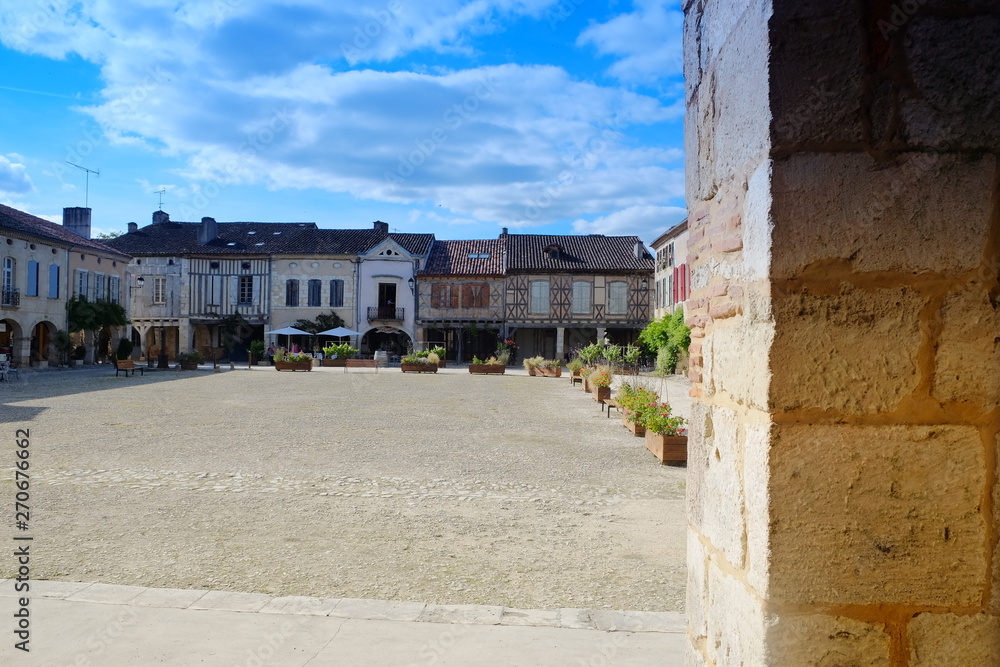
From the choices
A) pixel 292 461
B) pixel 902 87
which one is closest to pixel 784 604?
pixel 902 87

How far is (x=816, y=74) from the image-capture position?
1539 mm

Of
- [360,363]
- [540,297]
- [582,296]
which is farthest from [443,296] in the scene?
[360,363]

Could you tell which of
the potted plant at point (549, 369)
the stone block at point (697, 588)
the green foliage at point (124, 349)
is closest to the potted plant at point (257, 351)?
the green foliage at point (124, 349)

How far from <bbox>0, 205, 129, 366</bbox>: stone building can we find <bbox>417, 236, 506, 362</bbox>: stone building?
12.6m

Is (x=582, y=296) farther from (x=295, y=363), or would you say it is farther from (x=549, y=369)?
(x=295, y=363)

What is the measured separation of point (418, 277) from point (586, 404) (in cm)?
1951

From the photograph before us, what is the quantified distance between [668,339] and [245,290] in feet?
64.3

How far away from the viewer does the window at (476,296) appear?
31188mm

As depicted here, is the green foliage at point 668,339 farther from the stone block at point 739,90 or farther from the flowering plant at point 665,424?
the stone block at point 739,90

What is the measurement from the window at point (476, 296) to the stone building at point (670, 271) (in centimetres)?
743

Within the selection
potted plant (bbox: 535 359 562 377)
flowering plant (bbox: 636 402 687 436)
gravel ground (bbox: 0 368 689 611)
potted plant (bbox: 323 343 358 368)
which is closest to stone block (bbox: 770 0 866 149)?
gravel ground (bbox: 0 368 689 611)

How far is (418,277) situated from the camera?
3130cm

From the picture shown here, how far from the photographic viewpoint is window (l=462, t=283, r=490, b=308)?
31.2m

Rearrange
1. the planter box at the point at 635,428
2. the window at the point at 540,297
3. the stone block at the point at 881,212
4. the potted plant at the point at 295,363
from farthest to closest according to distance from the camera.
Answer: the window at the point at 540,297, the potted plant at the point at 295,363, the planter box at the point at 635,428, the stone block at the point at 881,212
